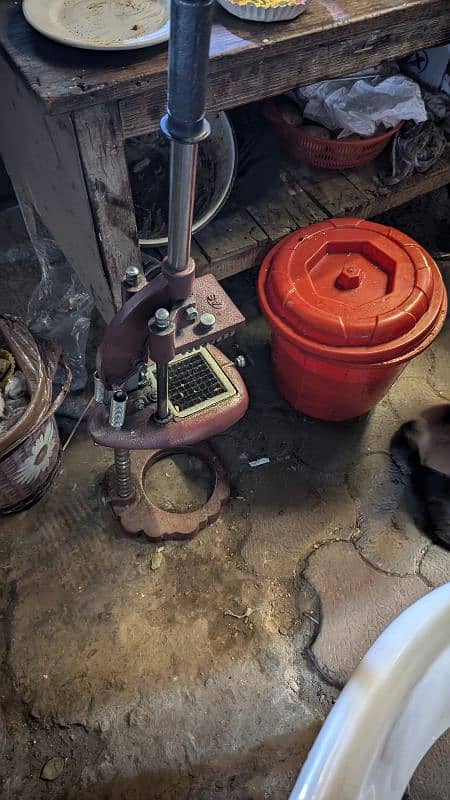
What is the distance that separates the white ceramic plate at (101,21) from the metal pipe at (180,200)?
18.9 inches

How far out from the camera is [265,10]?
1155 millimetres

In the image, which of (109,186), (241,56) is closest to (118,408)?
(109,186)

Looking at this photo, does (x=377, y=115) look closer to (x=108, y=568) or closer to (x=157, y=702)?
(x=108, y=568)

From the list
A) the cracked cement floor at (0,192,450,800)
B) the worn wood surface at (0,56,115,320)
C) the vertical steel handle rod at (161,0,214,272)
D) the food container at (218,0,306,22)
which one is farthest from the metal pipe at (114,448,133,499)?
the food container at (218,0,306,22)

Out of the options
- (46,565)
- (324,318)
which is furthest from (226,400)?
(46,565)

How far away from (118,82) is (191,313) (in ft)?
1.50

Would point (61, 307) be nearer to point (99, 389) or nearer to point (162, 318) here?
point (99, 389)

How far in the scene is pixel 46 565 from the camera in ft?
4.89

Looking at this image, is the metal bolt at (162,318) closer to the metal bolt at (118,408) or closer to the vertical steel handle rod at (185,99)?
the vertical steel handle rod at (185,99)

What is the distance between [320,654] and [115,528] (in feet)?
2.04

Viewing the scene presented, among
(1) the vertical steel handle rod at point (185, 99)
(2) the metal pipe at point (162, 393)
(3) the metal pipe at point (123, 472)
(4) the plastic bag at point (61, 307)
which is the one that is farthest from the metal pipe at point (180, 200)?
(4) the plastic bag at point (61, 307)

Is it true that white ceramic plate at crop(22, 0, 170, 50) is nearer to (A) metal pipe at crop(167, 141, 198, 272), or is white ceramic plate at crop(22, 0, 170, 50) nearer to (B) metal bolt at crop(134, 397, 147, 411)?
(A) metal pipe at crop(167, 141, 198, 272)

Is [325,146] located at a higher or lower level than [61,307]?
higher

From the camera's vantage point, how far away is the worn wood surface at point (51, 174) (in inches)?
47.9
